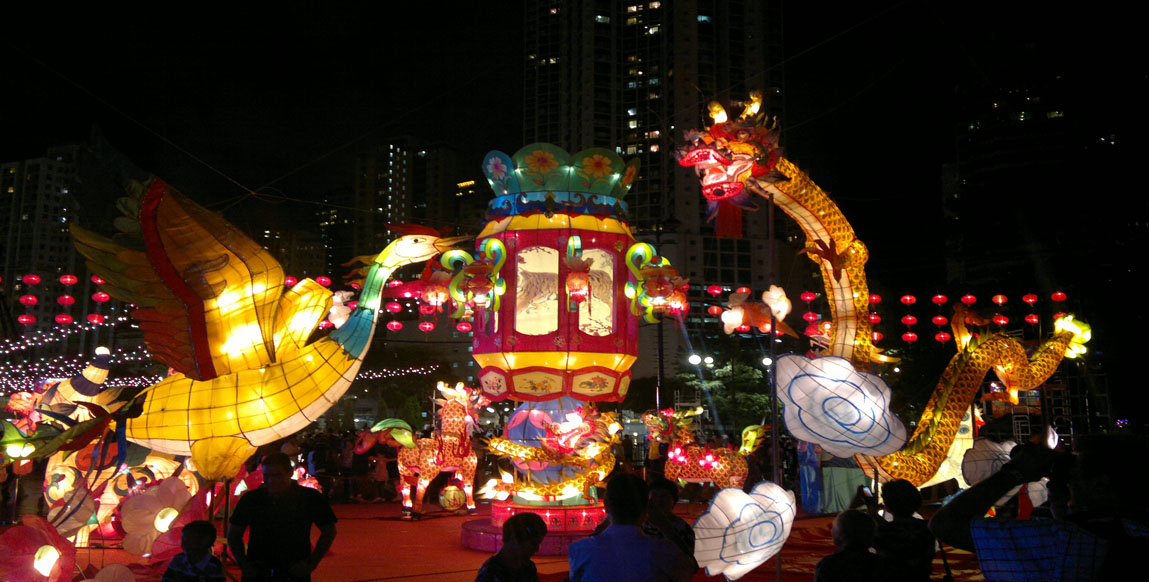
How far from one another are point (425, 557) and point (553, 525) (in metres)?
1.43

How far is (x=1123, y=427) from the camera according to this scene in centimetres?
1510

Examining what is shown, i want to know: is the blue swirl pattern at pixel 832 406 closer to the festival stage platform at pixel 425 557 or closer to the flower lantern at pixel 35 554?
the festival stage platform at pixel 425 557

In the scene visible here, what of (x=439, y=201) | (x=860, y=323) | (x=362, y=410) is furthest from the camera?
(x=439, y=201)

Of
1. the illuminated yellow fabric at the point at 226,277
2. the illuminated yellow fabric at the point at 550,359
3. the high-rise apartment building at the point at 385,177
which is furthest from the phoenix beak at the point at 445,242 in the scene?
the high-rise apartment building at the point at 385,177

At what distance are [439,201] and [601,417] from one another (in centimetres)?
5218

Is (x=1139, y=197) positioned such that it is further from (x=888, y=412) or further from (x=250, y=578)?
(x=250, y=578)

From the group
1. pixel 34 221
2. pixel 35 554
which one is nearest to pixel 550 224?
pixel 35 554

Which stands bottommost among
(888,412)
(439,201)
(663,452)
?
(663,452)

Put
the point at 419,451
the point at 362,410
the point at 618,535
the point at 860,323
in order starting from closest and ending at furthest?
the point at 618,535 < the point at 860,323 < the point at 419,451 < the point at 362,410

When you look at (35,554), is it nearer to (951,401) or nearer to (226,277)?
(226,277)

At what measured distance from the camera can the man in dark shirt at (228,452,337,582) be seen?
157 inches

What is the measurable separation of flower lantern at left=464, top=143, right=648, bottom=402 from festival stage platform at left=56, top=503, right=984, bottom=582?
1978 mm

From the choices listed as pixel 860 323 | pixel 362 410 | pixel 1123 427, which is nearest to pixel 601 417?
pixel 860 323

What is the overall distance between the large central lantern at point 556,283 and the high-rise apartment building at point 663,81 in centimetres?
4165
